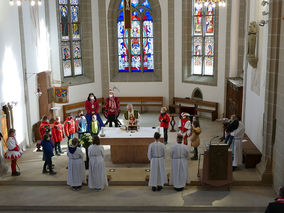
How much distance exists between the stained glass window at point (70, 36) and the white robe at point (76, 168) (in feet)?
26.7

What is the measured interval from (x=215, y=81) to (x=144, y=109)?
12.3 ft

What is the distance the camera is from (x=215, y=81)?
16781mm

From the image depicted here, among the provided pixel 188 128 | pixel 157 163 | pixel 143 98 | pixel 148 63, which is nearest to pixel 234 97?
pixel 188 128

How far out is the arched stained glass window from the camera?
708 inches

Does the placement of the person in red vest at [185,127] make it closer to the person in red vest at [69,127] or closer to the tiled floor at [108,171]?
the tiled floor at [108,171]

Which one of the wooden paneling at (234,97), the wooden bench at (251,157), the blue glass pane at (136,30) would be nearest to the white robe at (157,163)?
the wooden bench at (251,157)

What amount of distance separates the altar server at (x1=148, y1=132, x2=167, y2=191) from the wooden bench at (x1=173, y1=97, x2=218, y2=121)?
269 inches

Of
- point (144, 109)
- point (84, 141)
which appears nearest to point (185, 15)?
point (144, 109)

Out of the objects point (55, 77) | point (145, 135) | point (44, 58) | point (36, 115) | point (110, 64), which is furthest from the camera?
point (110, 64)

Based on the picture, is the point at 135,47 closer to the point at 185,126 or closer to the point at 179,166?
the point at 185,126

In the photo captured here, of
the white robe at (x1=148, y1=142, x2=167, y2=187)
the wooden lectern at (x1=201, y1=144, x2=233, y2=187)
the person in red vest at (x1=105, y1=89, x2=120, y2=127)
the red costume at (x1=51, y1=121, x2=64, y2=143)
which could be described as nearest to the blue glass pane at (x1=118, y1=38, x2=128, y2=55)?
the person in red vest at (x1=105, y1=89, x2=120, y2=127)

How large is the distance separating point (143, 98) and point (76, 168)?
8.76 m

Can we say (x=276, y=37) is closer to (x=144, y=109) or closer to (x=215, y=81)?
(x=215, y=81)

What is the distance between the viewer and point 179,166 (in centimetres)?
982
